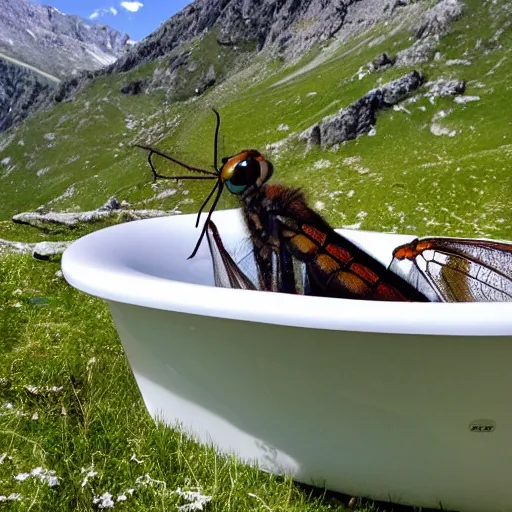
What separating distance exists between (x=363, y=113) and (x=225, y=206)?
67.0 feet

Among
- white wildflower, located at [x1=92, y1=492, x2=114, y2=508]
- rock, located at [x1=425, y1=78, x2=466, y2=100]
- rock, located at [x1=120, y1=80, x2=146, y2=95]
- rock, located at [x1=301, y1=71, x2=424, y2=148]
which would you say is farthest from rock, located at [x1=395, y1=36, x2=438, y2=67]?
rock, located at [x1=120, y1=80, x2=146, y2=95]

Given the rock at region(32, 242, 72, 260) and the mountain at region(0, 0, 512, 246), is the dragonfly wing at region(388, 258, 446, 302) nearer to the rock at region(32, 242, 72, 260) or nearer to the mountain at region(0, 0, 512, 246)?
the mountain at region(0, 0, 512, 246)

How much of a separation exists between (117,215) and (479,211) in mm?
7589

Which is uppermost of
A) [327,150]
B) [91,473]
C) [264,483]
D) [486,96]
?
[486,96]

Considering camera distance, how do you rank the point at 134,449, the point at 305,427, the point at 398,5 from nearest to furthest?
the point at 305,427 → the point at 134,449 → the point at 398,5

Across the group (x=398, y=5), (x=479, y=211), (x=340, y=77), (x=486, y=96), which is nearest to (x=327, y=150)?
(x=486, y=96)

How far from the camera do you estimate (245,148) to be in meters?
1.94

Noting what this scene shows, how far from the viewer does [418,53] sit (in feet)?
80.6

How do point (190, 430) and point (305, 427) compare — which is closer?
point (305, 427)

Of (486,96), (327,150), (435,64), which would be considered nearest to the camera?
(486,96)

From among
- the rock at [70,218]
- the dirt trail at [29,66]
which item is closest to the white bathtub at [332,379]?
the rock at [70,218]

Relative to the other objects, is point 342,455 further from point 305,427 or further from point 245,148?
point 245,148

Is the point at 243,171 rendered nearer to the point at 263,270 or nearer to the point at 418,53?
the point at 263,270

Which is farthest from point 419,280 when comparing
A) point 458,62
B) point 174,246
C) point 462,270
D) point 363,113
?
point 458,62
